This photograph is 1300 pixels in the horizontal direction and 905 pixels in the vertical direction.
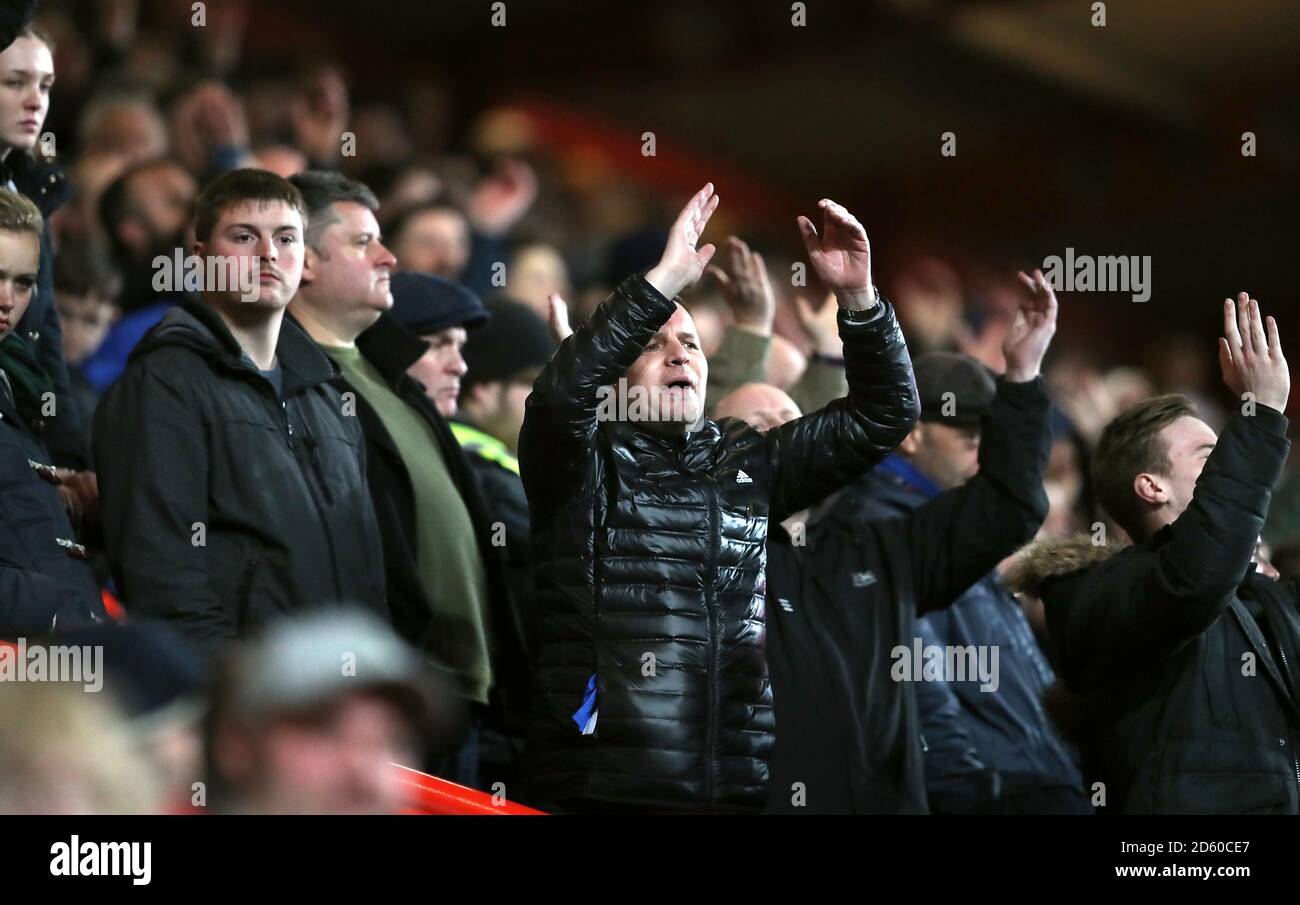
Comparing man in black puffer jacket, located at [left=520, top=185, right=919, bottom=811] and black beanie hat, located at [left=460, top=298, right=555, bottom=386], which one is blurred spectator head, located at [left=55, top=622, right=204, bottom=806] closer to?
man in black puffer jacket, located at [left=520, top=185, right=919, bottom=811]

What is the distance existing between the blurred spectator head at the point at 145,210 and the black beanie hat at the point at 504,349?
2.90 feet

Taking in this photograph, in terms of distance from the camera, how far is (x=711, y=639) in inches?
138

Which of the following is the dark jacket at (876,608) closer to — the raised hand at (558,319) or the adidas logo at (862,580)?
the adidas logo at (862,580)

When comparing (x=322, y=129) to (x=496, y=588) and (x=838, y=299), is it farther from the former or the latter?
(x=838, y=299)

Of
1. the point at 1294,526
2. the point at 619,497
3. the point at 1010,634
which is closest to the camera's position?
the point at 619,497

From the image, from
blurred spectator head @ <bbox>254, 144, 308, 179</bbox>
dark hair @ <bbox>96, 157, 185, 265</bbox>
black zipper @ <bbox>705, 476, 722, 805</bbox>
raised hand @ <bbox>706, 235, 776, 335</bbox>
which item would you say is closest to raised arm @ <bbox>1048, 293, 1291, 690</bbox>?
black zipper @ <bbox>705, 476, 722, 805</bbox>

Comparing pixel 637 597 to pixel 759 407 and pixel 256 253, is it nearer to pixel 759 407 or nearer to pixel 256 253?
pixel 759 407

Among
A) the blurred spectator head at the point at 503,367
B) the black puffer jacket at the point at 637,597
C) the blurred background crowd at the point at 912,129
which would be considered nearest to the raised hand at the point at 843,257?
the black puffer jacket at the point at 637,597

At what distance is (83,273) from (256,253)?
141cm

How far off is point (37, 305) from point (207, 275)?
0.47 metres

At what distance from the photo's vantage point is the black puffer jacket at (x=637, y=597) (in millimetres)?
3436

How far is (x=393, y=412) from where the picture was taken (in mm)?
4242

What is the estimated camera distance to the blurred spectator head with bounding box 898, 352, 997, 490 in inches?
186
